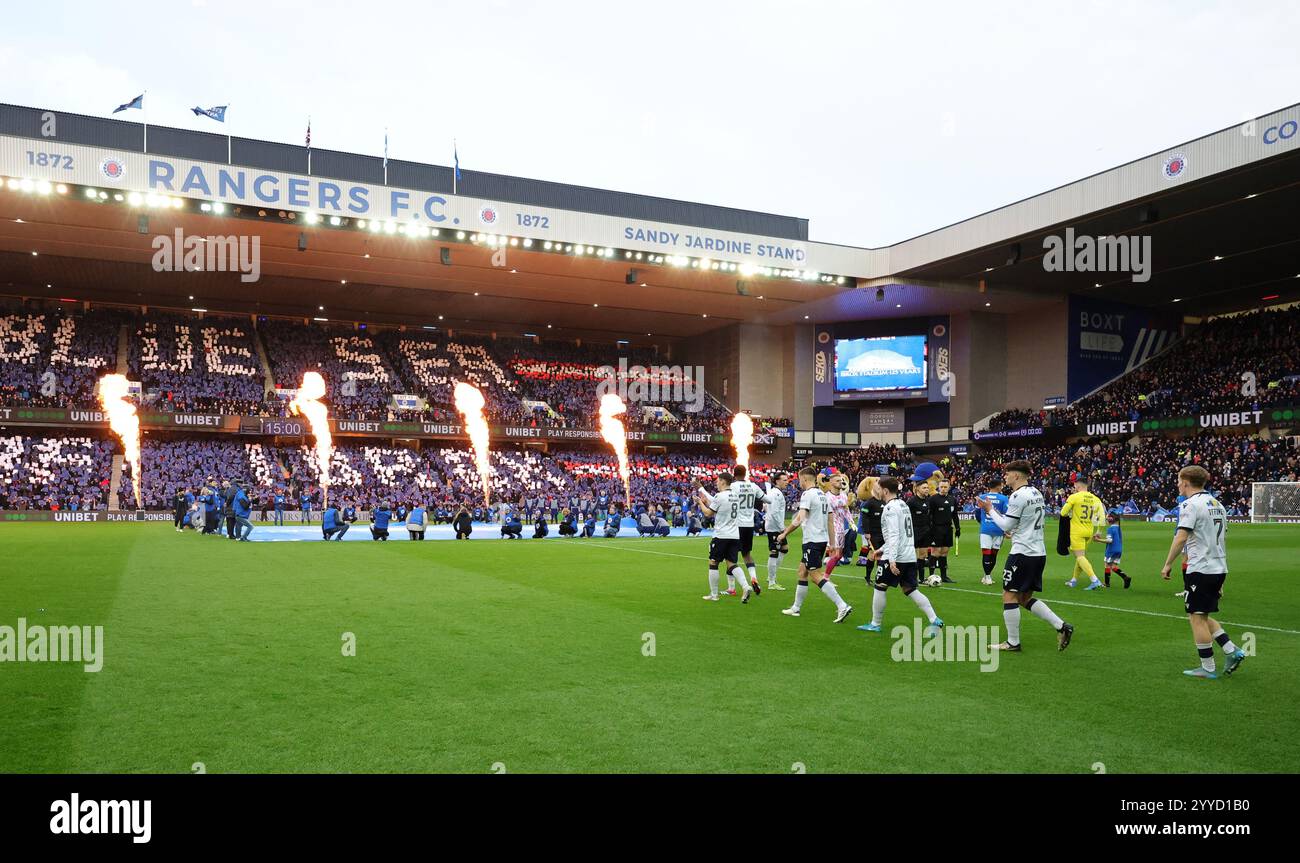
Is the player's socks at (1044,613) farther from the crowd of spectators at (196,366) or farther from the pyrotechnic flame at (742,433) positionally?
the pyrotechnic flame at (742,433)

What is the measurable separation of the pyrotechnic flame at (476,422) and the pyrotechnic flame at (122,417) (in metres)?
17.6

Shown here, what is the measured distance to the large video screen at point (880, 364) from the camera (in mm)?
57375

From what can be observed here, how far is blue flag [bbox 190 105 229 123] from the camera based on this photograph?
3422 centimetres

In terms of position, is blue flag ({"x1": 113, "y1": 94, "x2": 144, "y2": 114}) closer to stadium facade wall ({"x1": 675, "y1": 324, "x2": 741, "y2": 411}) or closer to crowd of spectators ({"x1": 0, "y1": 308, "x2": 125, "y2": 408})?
crowd of spectators ({"x1": 0, "y1": 308, "x2": 125, "y2": 408})

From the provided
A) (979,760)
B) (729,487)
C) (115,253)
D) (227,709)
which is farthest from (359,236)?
(979,760)

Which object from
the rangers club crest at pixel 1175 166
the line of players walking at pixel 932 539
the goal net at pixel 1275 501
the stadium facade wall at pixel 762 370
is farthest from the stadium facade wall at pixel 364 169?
the line of players walking at pixel 932 539

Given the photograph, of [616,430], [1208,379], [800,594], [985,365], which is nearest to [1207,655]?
[800,594]

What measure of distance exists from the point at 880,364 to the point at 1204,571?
5218 cm

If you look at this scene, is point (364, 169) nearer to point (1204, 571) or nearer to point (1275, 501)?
point (1275, 501)

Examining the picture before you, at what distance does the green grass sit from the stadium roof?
27.0m

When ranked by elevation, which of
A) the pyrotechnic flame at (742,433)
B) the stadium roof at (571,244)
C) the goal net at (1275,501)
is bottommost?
the goal net at (1275,501)

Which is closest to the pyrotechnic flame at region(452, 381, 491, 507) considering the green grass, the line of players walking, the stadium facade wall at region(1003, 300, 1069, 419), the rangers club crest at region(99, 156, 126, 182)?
the rangers club crest at region(99, 156, 126, 182)
